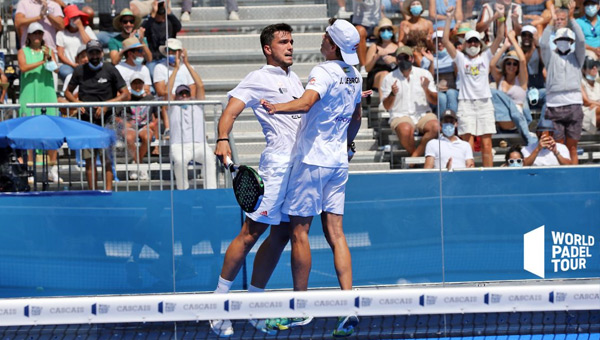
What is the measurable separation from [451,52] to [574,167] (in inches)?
56.9

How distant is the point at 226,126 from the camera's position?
636 centimetres

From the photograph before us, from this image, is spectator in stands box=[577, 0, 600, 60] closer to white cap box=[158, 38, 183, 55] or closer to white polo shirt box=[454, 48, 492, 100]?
white polo shirt box=[454, 48, 492, 100]

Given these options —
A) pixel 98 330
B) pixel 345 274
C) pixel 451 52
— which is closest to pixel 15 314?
pixel 98 330

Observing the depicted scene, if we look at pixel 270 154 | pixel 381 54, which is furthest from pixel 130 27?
pixel 270 154

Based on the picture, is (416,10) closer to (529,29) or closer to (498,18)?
(498,18)

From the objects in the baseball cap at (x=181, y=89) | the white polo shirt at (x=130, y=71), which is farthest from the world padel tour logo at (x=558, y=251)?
the white polo shirt at (x=130, y=71)

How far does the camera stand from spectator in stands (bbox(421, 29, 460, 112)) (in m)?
8.54

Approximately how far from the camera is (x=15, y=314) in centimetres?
539

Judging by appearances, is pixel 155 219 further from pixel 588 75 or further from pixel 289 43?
pixel 588 75

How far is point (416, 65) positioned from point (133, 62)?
7.85 ft

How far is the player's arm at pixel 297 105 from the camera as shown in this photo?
6.07 metres

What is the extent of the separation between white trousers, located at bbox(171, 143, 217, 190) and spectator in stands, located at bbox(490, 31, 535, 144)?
2449mm

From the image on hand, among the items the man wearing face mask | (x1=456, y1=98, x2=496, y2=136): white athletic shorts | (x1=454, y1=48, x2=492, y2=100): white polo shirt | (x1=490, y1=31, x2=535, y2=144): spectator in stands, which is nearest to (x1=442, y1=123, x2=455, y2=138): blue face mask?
(x1=456, y1=98, x2=496, y2=136): white athletic shorts

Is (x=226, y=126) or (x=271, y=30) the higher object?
(x=271, y=30)
